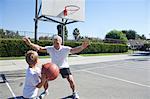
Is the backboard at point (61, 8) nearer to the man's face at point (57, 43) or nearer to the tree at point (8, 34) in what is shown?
the tree at point (8, 34)

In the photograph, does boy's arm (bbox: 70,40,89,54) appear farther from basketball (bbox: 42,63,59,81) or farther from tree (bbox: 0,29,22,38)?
tree (bbox: 0,29,22,38)

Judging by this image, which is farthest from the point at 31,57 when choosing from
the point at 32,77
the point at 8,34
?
the point at 8,34

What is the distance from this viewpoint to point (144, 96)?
25.3 feet

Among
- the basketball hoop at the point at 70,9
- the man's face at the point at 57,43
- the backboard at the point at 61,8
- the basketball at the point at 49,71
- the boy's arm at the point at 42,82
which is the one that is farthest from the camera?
the basketball hoop at the point at 70,9

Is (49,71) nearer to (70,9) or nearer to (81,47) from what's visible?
(81,47)

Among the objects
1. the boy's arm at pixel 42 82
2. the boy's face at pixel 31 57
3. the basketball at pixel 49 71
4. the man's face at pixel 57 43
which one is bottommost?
the boy's arm at pixel 42 82

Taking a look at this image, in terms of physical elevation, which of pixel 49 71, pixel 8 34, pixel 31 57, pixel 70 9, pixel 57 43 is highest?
pixel 70 9

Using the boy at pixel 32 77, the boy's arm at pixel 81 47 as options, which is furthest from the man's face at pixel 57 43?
the boy at pixel 32 77

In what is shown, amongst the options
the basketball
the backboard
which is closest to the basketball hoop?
the backboard

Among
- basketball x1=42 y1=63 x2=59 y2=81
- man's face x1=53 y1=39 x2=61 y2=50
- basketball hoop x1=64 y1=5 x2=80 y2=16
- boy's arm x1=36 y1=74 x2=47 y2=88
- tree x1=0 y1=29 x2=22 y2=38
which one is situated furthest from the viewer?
tree x1=0 y1=29 x2=22 y2=38

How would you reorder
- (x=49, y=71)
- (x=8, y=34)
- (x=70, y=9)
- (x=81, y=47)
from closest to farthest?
1. (x=49, y=71)
2. (x=81, y=47)
3. (x=70, y=9)
4. (x=8, y=34)

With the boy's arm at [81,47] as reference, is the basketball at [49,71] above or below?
below

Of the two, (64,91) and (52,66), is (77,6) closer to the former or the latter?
(64,91)

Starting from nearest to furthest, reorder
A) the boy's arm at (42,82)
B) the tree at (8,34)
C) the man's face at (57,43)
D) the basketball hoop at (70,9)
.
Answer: the boy's arm at (42,82), the man's face at (57,43), the basketball hoop at (70,9), the tree at (8,34)
